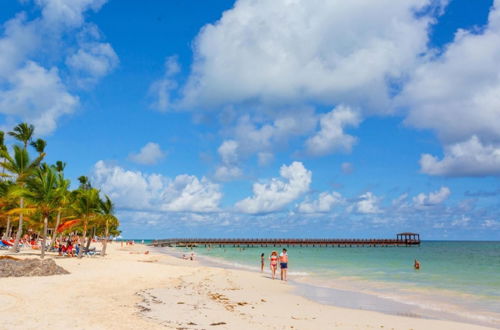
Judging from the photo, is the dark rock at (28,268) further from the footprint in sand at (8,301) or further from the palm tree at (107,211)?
the palm tree at (107,211)

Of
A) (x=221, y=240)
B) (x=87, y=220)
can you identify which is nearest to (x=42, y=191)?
(x=87, y=220)

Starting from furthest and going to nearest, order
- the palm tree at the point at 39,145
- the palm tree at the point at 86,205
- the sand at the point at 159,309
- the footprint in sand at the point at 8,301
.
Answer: the palm tree at the point at 39,145, the palm tree at the point at 86,205, the footprint in sand at the point at 8,301, the sand at the point at 159,309

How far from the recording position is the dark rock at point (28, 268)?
52.5 ft

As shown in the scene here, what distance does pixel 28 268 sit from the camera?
1662 centimetres

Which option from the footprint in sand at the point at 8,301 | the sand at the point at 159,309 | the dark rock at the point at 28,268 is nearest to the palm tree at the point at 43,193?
the dark rock at the point at 28,268

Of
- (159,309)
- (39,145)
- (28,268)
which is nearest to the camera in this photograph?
(159,309)

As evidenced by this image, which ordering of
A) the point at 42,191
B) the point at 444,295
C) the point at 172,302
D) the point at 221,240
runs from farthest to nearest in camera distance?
the point at 221,240 → the point at 42,191 → the point at 444,295 → the point at 172,302

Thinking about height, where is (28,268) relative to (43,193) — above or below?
below

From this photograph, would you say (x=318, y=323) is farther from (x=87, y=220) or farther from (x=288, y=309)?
(x=87, y=220)

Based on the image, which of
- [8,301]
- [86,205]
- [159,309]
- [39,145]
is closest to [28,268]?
[8,301]

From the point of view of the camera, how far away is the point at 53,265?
57.9 ft

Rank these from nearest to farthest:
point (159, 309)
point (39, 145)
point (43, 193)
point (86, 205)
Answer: point (159, 309) → point (43, 193) → point (86, 205) → point (39, 145)

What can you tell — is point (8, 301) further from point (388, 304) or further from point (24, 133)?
point (24, 133)

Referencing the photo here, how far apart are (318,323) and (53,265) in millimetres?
13070
